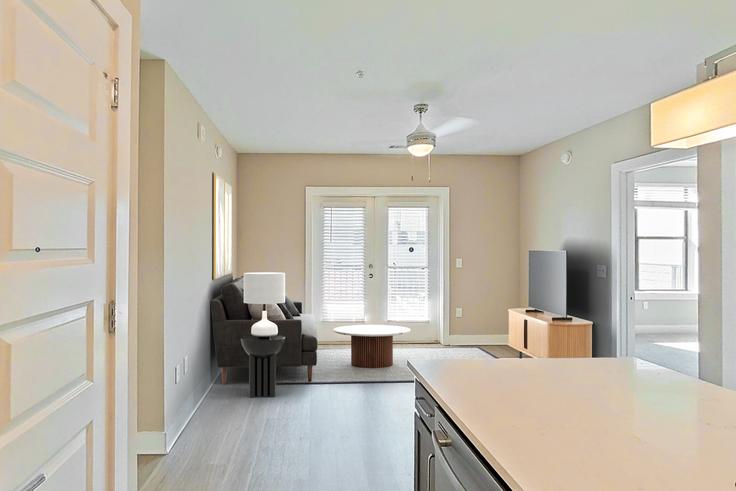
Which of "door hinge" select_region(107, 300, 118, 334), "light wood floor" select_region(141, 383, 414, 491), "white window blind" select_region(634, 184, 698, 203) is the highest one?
"white window blind" select_region(634, 184, 698, 203)

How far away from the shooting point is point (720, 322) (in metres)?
3.21

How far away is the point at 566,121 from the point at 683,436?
4.09m

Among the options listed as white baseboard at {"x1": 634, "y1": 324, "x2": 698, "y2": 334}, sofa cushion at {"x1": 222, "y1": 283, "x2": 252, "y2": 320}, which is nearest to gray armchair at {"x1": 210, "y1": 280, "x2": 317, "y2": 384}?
sofa cushion at {"x1": 222, "y1": 283, "x2": 252, "y2": 320}

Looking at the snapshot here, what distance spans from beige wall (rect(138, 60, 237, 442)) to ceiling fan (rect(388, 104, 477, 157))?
1.83 m

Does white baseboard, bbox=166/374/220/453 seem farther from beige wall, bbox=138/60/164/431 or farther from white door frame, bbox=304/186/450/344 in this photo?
white door frame, bbox=304/186/450/344

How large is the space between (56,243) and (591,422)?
1.44m

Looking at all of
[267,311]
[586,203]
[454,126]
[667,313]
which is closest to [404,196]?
[454,126]

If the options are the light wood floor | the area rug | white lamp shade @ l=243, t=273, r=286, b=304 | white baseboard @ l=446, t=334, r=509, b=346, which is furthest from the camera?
white baseboard @ l=446, t=334, r=509, b=346

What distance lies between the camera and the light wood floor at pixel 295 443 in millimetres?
2824

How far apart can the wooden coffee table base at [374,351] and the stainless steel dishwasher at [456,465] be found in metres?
3.73

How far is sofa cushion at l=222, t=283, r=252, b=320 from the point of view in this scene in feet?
15.4

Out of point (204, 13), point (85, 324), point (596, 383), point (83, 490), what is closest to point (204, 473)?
point (83, 490)

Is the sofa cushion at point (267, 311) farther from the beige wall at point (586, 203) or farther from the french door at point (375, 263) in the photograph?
the beige wall at point (586, 203)

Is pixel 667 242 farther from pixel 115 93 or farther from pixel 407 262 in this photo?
pixel 115 93
